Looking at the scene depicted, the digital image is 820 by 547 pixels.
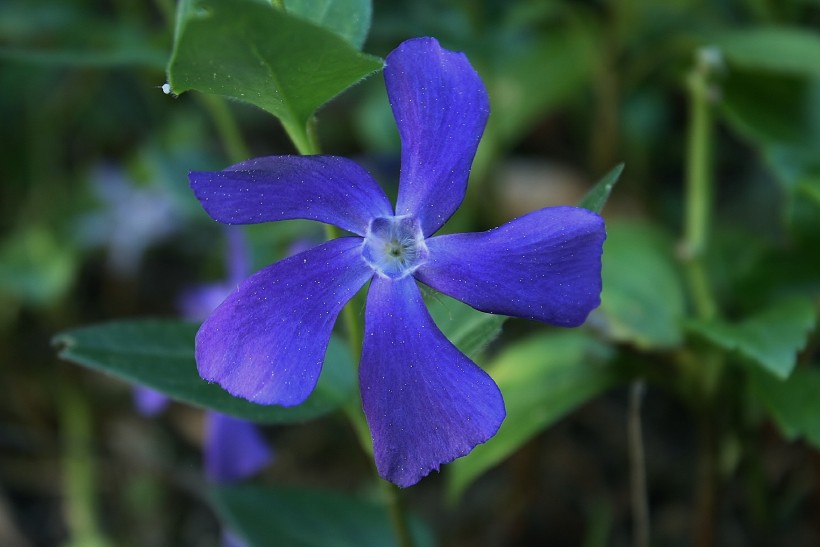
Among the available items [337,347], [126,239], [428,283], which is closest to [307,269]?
[428,283]

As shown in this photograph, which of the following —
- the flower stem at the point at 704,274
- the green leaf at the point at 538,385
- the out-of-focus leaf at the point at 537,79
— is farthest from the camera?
the out-of-focus leaf at the point at 537,79

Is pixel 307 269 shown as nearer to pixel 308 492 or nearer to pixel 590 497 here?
pixel 308 492

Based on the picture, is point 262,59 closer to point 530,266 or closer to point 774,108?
point 530,266

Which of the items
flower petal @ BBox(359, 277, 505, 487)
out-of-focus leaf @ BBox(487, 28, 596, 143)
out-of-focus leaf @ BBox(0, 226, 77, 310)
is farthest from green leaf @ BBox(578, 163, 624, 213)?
out-of-focus leaf @ BBox(0, 226, 77, 310)

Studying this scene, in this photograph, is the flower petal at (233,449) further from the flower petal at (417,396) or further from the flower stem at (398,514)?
the flower petal at (417,396)

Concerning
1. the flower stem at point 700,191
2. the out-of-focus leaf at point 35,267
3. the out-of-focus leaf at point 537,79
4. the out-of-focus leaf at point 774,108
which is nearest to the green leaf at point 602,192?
the flower stem at point 700,191

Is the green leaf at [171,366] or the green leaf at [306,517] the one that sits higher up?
the green leaf at [171,366]
